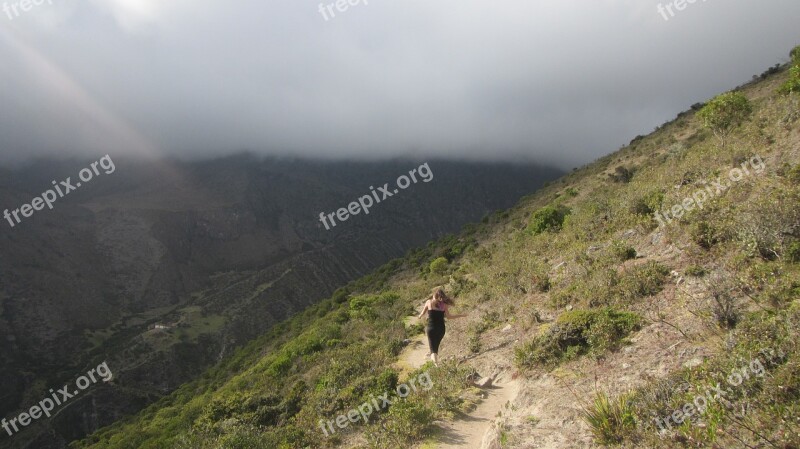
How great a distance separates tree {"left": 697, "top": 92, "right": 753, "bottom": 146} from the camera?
18547 mm

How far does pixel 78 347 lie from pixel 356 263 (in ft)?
270

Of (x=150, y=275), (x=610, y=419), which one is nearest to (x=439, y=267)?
(x=610, y=419)

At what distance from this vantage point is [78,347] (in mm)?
87000

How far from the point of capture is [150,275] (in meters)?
125

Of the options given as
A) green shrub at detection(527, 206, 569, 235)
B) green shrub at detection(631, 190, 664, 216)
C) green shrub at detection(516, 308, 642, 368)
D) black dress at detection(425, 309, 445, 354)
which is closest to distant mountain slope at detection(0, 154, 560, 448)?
green shrub at detection(527, 206, 569, 235)

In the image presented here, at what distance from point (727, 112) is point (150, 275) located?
465 ft

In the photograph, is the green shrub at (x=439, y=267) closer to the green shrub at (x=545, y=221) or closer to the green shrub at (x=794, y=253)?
the green shrub at (x=545, y=221)

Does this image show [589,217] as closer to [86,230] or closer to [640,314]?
[640,314]

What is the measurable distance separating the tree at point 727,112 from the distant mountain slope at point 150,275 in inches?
3158

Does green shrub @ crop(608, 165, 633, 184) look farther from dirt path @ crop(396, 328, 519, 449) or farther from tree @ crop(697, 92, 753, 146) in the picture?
dirt path @ crop(396, 328, 519, 449)

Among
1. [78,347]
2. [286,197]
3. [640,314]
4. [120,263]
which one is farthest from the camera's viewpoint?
[286,197]

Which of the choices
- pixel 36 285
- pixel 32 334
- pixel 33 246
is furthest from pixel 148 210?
pixel 32 334

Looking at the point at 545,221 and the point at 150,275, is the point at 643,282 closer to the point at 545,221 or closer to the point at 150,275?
the point at 545,221

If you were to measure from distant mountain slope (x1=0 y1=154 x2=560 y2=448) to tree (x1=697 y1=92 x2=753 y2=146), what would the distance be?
263ft
